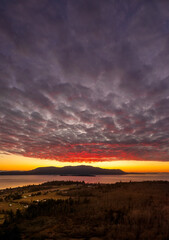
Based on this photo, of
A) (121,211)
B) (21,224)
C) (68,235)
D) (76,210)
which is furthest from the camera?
(76,210)

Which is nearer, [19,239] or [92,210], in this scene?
[19,239]

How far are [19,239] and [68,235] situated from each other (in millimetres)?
2066

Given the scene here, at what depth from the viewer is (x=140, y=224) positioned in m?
8.16

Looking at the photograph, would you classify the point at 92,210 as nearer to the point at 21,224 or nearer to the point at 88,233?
the point at 88,233

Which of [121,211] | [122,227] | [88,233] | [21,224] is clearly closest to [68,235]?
[88,233]

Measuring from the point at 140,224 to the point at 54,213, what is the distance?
18.7ft

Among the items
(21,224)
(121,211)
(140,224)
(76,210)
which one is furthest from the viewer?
(76,210)

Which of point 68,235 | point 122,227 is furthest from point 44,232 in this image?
point 122,227

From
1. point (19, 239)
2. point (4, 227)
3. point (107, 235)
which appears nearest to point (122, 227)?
point (107, 235)

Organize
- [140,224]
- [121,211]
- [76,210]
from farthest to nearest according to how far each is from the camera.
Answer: [76,210] → [121,211] → [140,224]

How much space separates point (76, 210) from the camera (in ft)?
38.0

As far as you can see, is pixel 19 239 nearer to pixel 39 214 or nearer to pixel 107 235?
pixel 107 235

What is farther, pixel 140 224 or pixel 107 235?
pixel 140 224

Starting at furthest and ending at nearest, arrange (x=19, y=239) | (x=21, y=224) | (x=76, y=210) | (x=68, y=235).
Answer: (x=76, y=210), (x=21, y=224), (x=68, y=235), (x=19, y=239)
